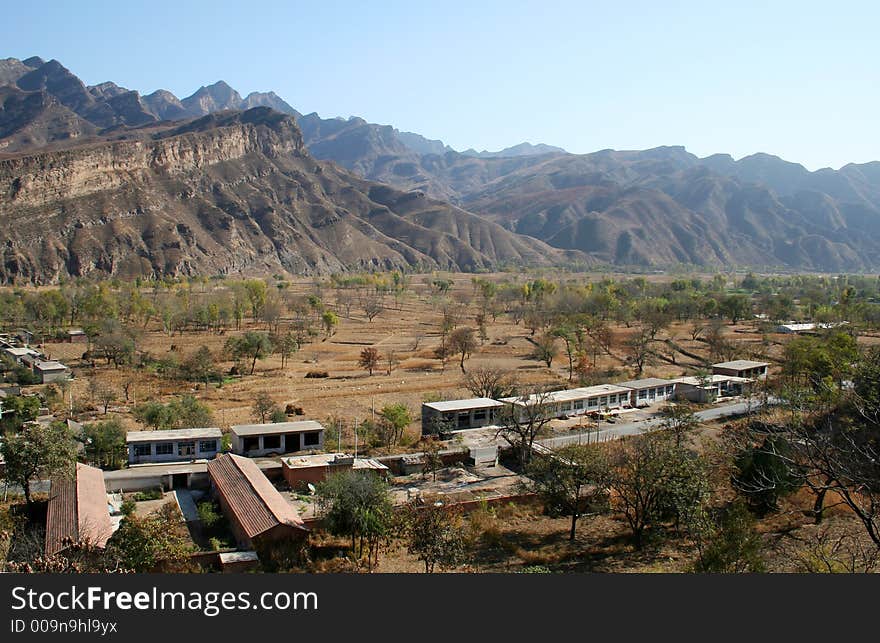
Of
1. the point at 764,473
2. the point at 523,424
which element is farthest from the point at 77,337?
the point at 764,473

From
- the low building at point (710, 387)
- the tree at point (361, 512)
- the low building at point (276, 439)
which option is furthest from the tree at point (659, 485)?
the low building at point (710, 387)

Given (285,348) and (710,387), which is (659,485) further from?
(285,348)

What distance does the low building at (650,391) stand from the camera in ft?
119

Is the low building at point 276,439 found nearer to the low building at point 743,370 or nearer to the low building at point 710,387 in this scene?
the low building at point 710,387

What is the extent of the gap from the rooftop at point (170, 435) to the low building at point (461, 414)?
362 inches

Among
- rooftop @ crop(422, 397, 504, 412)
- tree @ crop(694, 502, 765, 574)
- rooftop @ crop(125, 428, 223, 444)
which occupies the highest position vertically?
tree @ crop(694, 502, 765, 574)

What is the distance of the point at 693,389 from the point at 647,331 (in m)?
28.0

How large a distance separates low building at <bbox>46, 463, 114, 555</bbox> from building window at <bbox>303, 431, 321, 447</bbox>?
772 centimetres

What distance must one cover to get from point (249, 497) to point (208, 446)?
7304 millimetres

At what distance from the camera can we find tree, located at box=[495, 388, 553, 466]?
2480 centimetres

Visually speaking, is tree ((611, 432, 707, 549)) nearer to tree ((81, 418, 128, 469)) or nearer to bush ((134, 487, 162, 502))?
bush ((134, 487, 162, 502))

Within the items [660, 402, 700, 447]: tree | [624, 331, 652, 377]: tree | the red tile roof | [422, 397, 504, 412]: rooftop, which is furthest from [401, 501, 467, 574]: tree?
[624, 331, 652, 377]: tree

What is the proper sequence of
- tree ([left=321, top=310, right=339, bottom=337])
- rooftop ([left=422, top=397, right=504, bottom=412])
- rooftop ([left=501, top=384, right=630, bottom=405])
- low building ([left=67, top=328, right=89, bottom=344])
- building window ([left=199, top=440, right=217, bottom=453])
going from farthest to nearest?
tree ([left=321, top=310, right=339, bottom=337]) < low building ([left=67, top=328, right=89, bottom=344]) < rooftop ([left=501, top=384, right=630, bottom=405]) < rooftop ([left=422, top=397, right=504, bottom=412]) < building window ([left=199, top=440, right=217, bottom=453])

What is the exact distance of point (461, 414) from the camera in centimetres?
3083
